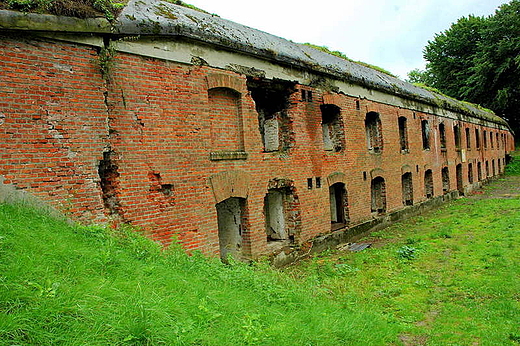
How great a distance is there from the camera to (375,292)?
6.57 meters

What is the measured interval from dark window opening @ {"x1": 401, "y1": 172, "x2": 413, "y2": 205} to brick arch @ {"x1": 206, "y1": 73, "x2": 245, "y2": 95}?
32.8ft

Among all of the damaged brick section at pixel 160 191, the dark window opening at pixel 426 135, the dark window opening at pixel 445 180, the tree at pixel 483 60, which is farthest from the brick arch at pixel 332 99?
the tree at pixel 483 60

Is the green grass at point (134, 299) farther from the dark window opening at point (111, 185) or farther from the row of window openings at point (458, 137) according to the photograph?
the row of window openings at point (458, 137)

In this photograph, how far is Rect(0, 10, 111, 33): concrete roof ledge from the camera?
4566 millimetres

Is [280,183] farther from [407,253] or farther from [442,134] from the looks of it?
[442,134]

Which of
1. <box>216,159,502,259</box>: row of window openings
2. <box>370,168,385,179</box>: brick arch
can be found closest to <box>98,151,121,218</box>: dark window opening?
<box>216,159,502,259</box>: row of window openings

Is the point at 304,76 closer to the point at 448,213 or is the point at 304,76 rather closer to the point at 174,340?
the point at 174,340

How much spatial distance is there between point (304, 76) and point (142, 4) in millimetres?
4456

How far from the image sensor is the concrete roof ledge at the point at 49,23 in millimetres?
4566

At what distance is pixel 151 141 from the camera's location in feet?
19.6

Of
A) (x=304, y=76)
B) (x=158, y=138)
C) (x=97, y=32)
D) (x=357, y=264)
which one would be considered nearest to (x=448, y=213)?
(x=357, y=264)

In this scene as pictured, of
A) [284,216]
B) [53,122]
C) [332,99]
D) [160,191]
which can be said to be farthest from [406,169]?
[53,122]

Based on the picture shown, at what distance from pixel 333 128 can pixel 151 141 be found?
21.5 ft

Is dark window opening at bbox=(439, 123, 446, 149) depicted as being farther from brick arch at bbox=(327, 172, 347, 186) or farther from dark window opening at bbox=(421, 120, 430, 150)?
brick arch at bbox=(327, 172, 347, 186)
